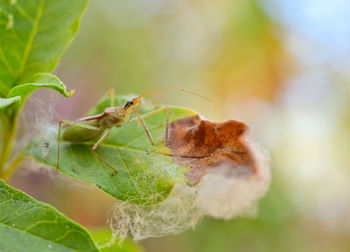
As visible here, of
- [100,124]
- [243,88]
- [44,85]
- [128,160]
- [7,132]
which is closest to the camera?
[44,85]

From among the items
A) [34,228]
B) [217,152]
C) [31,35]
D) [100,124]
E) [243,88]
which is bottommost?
[34,228]

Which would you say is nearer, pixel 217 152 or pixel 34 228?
pixel 34 228

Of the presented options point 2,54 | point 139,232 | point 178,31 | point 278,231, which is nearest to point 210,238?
point 278,231

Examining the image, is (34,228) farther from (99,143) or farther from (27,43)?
(27,43)

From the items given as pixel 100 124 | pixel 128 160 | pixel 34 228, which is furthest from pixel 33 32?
pixel 34 228

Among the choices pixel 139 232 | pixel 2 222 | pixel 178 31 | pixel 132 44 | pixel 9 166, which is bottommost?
pixel 2 222

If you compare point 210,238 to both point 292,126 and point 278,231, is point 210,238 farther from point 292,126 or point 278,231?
point 292,126

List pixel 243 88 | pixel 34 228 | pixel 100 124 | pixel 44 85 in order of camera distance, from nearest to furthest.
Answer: pixel 34 228 → pixel 44 85 → pixel 100 124 → pixel 243 88
